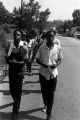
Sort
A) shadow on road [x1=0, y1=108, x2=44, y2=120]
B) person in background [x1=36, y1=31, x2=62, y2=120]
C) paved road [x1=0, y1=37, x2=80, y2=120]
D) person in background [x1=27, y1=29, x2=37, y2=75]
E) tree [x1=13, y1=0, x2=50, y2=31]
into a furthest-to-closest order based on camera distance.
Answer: tree [x1=13, y1=0, x2=50, y2=31]
person in background [x1=27, y1=29, x2=37, y2=75]
paved road [x1=0, y1=37, x2=80, y2=120]
shadow on road [x1=0, y1=108, x2=44, y2=120]
person in background [x1=36, y1=31, x2=62, y2=120]

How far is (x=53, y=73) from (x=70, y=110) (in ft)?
3.64

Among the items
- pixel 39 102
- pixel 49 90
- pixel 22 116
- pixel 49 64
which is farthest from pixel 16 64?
pixel 39 102

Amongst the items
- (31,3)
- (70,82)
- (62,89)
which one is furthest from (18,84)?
(31,3)

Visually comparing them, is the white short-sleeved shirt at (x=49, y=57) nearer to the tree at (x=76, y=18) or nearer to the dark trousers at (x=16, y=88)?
the dark trousers at (x=16, y=88)

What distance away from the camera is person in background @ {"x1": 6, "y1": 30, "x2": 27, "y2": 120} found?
6.25 m

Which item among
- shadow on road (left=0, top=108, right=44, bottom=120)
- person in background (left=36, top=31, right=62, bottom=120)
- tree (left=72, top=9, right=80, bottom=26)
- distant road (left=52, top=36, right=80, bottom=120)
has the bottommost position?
tree (left=72, top=9, right=80, bottom=26)

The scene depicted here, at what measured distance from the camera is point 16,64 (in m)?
6.21

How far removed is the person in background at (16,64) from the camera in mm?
6250

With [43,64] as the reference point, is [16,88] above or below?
below

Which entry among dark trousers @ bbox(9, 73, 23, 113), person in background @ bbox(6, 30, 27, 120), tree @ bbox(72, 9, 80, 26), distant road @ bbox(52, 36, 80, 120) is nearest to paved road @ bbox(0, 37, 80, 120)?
distant road @ bbox(52, 36, 80, 120)

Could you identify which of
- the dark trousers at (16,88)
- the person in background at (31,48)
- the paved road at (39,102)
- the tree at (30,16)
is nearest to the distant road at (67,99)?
the paved road at (39,102)

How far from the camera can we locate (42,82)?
20.9 feet

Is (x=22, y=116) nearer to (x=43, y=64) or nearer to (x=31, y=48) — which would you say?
(x=43, y=64)

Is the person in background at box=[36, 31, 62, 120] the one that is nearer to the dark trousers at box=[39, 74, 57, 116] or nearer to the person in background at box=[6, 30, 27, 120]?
the dark trousers at box=[39, 74, 57, 116]
